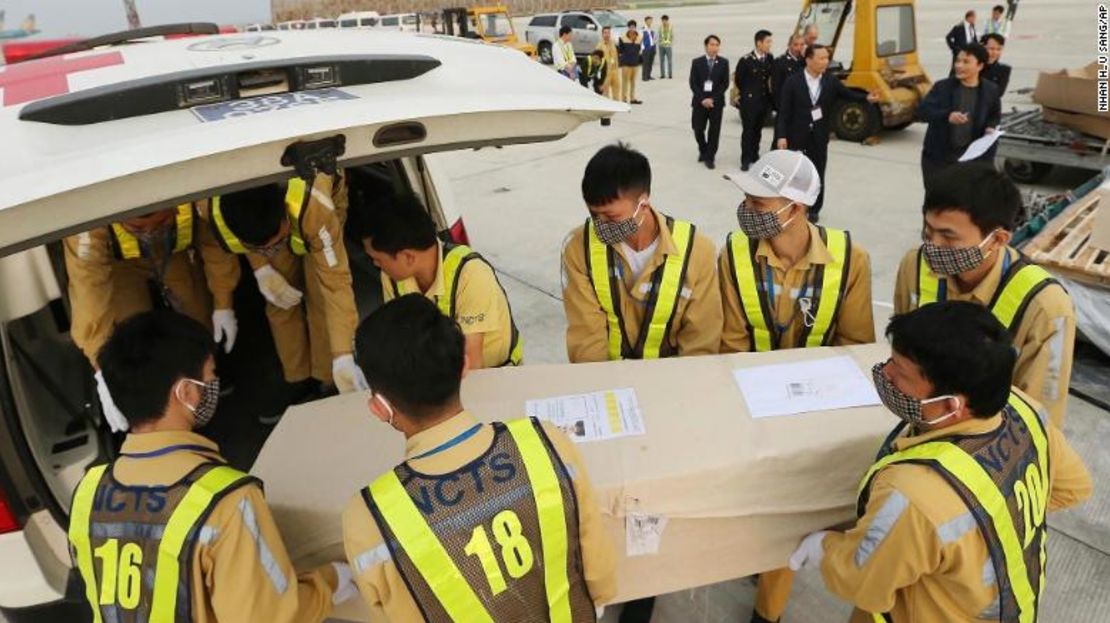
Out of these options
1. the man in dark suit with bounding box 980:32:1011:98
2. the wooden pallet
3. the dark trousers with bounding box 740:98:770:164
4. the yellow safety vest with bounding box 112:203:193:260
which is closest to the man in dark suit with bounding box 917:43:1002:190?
the wooden pallet

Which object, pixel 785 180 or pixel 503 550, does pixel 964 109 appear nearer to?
pixel 785 180

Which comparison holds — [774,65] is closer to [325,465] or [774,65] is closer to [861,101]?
[861,101]

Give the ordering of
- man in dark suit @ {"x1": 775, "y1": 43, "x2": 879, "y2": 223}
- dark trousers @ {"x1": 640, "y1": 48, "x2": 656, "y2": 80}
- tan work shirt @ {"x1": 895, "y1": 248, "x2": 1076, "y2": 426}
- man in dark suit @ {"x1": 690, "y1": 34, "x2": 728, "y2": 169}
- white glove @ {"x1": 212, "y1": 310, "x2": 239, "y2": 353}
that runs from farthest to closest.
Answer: dark trousers @ {"x1": 640, "y1": 48, "x2": 656, "y2": 80}
man in dark suit @ {"x1": 690, "y1": 34, "x2": 728, "y2": 169}
man in dark suit @ {"x1": 775, "y1": 43, "x2": 879, "y2": 223}
white glove @ {"x1": 212, "y1": 310, "x2": 239, "y2": 353}
tan work shirt @ {"x1": 895, "y1": 248, "x2": 1076, "y2": 426}

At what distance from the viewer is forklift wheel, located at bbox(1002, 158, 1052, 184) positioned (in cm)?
700

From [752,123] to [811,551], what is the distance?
7.03m

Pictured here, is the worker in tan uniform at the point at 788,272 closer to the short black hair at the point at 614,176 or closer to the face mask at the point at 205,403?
the short black hair at the point at 614,176

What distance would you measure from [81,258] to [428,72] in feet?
5.80

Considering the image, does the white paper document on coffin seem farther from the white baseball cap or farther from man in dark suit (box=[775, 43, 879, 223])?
man in dark suit (box=[775, 43, 879, 223])

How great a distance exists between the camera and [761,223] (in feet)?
8.05

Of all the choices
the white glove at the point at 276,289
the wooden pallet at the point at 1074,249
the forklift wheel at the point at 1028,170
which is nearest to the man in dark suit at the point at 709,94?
the forklift wheel at the point at 1028,170

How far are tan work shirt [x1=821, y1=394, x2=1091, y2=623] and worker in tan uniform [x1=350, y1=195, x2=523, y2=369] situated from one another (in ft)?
4.08

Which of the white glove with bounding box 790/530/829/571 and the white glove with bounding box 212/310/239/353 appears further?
the white glove with bounding box 212/310/239/353

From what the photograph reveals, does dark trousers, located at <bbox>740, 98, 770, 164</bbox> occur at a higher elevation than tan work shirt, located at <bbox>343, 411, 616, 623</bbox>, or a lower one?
lower

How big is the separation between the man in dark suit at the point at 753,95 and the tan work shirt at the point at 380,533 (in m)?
7.34
